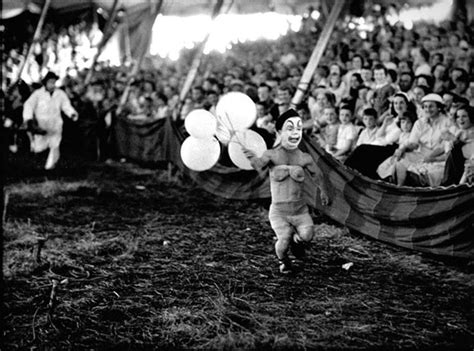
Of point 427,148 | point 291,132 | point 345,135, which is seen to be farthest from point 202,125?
point 345,135

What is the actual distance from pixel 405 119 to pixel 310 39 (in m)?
10.9

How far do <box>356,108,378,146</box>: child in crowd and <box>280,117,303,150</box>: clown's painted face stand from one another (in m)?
2.77

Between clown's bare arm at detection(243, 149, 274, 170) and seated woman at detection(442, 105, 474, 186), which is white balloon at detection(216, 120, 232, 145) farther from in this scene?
seated woman at detection(442, 105, 474, 186)

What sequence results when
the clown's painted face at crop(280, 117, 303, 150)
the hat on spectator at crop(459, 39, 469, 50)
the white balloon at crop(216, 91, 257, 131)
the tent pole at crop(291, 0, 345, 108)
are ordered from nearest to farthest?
the clown's painted face at crop(280, 117, 303, 150)
the white balloon at crop(216, 91, 257, 131)
the tent pole at crop(291, 0, 345, 108)
the hat on spectator at crop(459, 39, 469, 50)

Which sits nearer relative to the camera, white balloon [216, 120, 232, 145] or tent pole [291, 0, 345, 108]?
white balloon [216, 120, 232, 145]

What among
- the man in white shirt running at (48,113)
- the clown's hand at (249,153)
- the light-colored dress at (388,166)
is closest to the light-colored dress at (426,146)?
the light-colored dress at (388,166)

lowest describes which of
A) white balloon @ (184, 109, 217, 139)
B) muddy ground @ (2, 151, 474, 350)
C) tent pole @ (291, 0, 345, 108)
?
muddy ground @ (2, 151, 474, 350)

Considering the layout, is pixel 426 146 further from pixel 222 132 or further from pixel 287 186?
pixel 222 132

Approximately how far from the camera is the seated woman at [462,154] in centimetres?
567

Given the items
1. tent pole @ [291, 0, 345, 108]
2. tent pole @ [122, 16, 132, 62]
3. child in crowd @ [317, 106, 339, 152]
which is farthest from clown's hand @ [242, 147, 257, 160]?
tent pole @ [122, 16, 132, 62]

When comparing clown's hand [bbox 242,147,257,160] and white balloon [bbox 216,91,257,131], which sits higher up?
white balloon [bbox 216,91,257,131]

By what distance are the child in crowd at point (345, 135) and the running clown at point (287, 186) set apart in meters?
2.69

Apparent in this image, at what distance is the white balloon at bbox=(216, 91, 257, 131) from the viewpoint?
16.9 feet

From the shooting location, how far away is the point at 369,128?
7.67 metres
